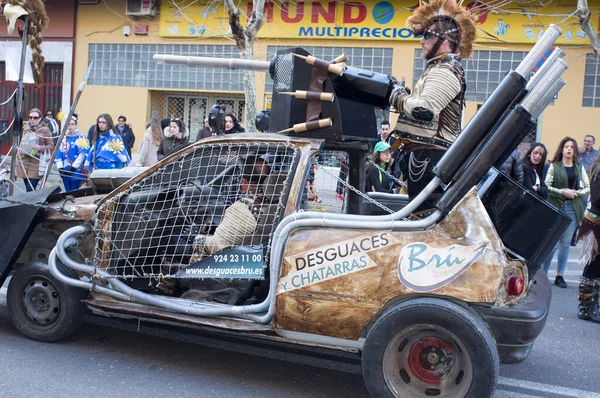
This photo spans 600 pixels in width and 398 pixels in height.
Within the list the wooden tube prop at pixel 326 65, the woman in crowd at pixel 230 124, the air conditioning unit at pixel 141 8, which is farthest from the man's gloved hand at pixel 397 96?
the air conditioning unit at pixel 141 8

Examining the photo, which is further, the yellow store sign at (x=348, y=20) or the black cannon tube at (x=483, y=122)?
the yellow store sign at (x=348, y=20)

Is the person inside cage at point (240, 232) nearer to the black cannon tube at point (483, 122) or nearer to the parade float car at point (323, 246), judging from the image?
the parade float car at point (323, 246)

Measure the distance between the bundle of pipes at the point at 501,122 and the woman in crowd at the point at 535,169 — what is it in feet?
16.9

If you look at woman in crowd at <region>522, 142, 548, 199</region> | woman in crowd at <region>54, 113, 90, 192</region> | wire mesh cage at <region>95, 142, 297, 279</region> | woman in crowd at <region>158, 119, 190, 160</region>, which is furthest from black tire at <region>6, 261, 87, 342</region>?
woman in crowd at <region>522, 142, 548, 199</region>

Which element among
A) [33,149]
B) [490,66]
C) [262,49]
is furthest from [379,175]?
[262,49]

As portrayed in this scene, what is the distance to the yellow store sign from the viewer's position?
16422mm

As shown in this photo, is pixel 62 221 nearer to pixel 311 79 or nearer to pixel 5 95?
pixel 311 79

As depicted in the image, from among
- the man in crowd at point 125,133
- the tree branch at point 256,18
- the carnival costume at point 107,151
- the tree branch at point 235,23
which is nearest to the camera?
the carnival costume at point 107,151

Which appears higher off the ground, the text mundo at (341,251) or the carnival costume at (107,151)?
the carnival costume at (107,151)

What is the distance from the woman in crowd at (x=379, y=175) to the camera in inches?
275

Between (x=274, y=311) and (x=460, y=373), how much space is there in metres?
1.17

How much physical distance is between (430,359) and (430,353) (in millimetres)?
36

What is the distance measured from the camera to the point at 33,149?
1083 cm

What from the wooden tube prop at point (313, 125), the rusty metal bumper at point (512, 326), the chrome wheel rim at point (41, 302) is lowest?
the chrome wheel rim at point (41, 302)
